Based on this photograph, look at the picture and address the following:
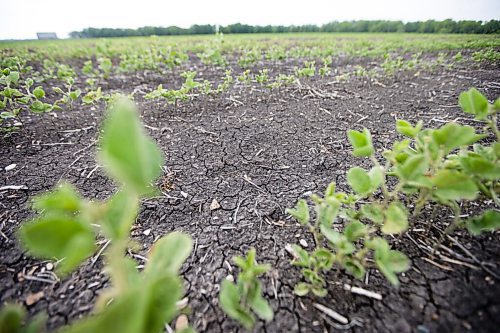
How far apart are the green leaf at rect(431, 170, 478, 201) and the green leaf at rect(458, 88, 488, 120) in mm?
277

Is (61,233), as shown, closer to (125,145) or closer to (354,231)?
(125,145)

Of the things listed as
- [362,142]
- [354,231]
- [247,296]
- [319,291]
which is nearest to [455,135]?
[362,142]

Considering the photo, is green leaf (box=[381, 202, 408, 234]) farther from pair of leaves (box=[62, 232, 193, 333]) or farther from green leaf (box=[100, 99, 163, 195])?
green leaf (box=[100, 99, 163, 195])

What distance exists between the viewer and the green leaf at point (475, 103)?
0.87 metres

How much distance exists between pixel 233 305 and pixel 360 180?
0.59m

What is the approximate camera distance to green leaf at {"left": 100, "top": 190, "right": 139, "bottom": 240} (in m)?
0.47

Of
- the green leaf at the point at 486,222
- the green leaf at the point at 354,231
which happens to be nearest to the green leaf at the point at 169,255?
the green leaf at the point at 354,231

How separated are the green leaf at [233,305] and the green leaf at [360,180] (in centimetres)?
53

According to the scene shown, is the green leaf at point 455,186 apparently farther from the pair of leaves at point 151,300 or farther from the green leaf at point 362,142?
the pair of leaves at point 151,300

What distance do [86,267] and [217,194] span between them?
2.37ft

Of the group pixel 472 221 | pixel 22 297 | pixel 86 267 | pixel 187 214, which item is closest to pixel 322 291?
pixel 472 221

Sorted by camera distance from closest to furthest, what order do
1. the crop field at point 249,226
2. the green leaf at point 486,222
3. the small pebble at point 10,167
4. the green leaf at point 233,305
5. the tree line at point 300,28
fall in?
1. the crop field at point 249,226
2. the green leaf at point 233,305
3. the green leaf at point 486,222
4. the small pebble at point 10,167
5. the tree line at point 300,28

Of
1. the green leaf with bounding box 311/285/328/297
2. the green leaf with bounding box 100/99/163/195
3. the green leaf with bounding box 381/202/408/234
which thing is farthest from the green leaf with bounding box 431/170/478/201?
the green leaf with bounding box 100/99/163/195

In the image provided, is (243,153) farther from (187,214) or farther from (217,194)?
(187,214)
